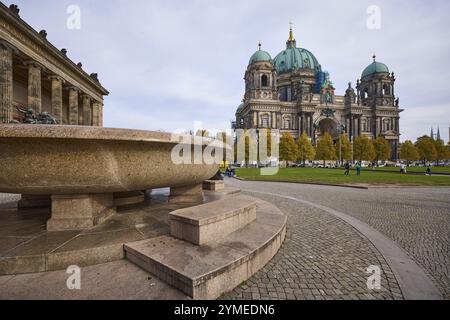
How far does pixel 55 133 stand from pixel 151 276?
2014 millimetres

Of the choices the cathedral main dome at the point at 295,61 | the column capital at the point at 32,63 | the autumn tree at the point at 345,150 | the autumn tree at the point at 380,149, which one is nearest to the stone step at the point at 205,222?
the column capital at the point at 32,63

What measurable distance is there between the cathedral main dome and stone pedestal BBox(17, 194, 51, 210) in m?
82.4

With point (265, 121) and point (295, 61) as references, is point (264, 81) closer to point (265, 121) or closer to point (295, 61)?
point (265, 121)

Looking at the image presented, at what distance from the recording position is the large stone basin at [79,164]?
2439mm

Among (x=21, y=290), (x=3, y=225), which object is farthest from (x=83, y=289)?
(x=3, y=225)

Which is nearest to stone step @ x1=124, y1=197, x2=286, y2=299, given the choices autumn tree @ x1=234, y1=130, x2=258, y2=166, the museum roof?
the museum roof

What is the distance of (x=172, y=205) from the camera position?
4.85 meters

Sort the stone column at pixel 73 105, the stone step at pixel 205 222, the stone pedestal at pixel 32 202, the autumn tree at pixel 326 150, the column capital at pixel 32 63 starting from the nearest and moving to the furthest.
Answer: the stone step at pixel 205 222, the stone pedestal at pixel 32 202, the column capital at pixel 32 63, the stone column at pixel 73 105, the autumn tree at pixel 326 150

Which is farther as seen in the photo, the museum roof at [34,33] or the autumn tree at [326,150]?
the autumn tree at [326,150]

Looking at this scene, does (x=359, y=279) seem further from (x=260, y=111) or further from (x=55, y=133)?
(x=260, y=111)

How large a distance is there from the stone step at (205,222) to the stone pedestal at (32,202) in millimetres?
3650

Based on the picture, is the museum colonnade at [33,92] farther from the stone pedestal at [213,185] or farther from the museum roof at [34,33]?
the stone pedestal at [213,185]

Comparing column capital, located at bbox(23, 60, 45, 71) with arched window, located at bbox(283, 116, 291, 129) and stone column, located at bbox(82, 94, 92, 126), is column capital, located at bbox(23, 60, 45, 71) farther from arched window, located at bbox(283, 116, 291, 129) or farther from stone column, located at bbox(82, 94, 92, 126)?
arched window, located at bbox(283, 116, 291, 129)

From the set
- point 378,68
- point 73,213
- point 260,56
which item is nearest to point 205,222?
point 73,213
